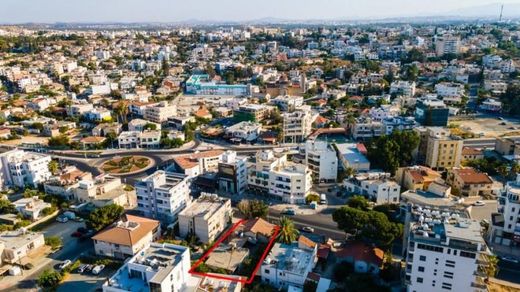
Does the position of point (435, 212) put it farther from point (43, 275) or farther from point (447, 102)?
point (447, 102)

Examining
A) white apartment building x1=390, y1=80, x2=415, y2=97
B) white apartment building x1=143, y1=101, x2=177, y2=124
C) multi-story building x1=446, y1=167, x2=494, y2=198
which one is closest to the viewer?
multi-story building x1=446, y1=167, x2=494, y2=198

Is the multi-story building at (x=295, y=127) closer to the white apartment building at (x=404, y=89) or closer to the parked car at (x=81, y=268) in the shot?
the white apartment building at (x=404, y=89)

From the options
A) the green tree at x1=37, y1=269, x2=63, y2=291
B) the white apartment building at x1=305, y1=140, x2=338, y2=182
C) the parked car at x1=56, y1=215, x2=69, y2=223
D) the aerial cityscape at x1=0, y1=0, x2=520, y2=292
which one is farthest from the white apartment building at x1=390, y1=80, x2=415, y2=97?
the green tree at x1=37, y1=269, x2=63, y2=291

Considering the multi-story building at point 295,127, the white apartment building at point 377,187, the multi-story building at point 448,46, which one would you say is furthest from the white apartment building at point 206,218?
the multi-story building at point 448,46

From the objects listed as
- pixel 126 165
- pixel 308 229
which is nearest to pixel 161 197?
pixel 308 229

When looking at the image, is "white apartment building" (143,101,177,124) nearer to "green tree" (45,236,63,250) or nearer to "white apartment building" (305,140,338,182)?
"white apartment building" (305,140,338,182)
